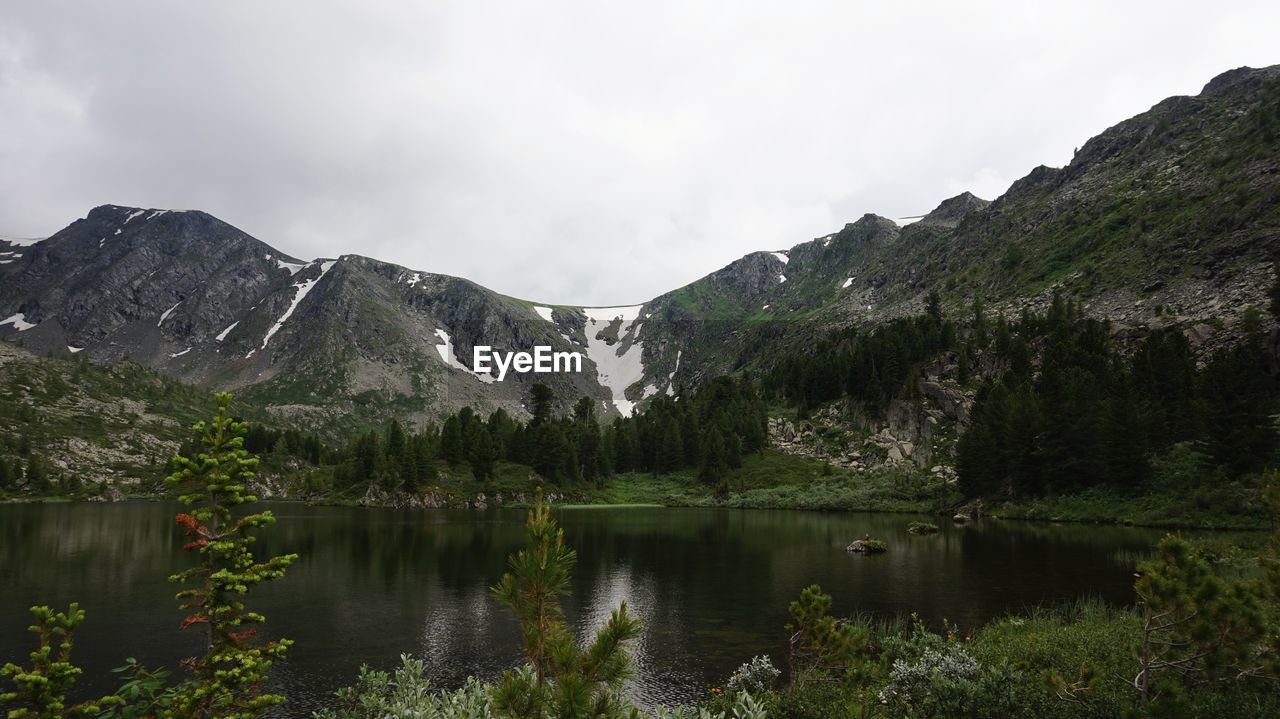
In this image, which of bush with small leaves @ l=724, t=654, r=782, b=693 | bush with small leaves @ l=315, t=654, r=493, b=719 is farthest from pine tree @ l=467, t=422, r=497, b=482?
bush with small leaves @ l=315, t=654, r=493, b=719

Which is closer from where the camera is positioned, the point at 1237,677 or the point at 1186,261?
the point at 1237,677

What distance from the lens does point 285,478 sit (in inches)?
7421

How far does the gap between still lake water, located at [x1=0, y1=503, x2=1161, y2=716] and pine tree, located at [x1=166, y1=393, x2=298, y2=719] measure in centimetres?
1024

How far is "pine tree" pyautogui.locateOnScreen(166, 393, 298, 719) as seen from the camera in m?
10.3

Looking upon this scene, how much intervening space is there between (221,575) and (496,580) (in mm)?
36335

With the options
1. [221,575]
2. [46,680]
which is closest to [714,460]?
[221,575]

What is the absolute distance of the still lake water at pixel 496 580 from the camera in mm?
26828

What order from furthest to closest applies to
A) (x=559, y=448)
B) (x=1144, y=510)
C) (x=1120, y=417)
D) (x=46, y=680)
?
(x=559, y=448) < (x=1120, y=417) < (x=1144, y=510) < (x=46, y=680)

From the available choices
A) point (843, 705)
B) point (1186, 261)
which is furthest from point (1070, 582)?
point (1186, 261)

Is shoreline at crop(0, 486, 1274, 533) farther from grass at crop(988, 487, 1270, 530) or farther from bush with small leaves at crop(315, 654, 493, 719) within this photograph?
bush with small leaves at crop(315, 654, 493, 719)

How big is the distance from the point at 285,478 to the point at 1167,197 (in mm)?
260051

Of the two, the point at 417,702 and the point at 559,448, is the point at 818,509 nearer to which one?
the point at 559,448

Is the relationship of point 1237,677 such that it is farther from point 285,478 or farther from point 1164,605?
point 285,478

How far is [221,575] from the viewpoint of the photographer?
10.5 m
